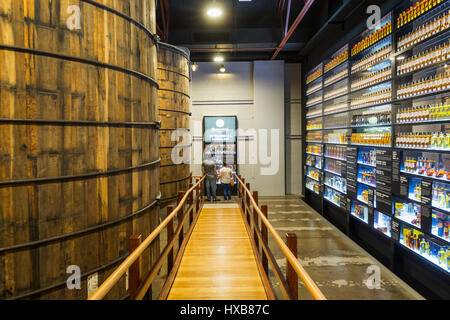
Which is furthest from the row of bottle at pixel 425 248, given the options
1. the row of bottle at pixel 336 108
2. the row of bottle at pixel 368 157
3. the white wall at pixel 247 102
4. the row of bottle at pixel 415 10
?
the white wall at pixel 247 102

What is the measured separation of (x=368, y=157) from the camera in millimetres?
6219

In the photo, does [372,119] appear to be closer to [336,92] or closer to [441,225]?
[336,92]

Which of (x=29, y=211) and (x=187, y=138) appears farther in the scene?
(x=187, y=138)

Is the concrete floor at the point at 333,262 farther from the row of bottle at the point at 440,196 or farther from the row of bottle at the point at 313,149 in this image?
the row of bottle at the point at 313,149

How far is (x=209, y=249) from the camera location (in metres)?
4.82

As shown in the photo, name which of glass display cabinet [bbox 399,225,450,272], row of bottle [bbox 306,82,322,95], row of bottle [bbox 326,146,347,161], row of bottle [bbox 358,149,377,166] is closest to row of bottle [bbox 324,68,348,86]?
row of bottle [bbox 306,82,322,95]

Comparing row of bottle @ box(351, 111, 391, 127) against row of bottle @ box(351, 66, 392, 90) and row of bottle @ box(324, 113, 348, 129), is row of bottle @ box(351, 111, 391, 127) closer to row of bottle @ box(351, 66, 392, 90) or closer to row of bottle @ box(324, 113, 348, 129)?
A: row of bottle @ box(351, 66, 392, 90)

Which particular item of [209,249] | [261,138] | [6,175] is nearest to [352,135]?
[209,249]

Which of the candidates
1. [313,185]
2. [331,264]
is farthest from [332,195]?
[331,264]

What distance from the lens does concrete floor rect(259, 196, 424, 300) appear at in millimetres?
4402

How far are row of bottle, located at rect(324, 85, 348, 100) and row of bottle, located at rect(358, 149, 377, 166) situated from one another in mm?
1699

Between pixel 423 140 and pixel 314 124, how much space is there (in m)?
5.83
